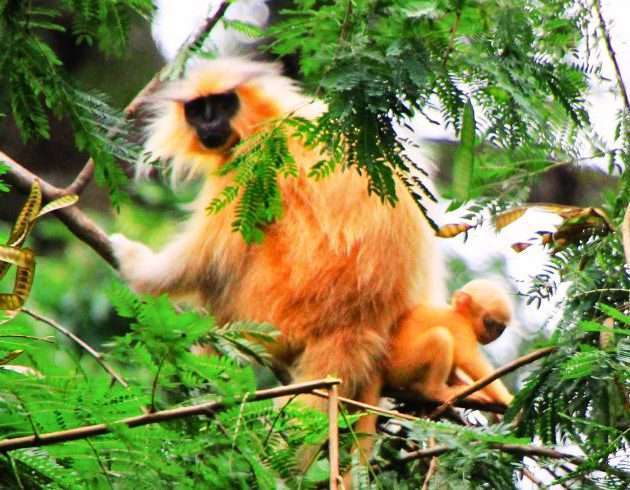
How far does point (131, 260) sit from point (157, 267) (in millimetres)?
137

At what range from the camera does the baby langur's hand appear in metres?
5.02

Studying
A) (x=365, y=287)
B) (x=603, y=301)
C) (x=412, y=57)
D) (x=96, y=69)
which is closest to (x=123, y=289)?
(x=412, y=57)

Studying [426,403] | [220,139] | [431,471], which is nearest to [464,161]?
[431,471]

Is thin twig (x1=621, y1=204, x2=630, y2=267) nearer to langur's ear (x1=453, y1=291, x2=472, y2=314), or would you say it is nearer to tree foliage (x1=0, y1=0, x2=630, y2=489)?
tree foliage (x1=0, y1=0, x2=630, y2=489)

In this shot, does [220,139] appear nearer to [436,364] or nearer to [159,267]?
[159,267]

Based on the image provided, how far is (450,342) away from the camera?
4.44 metres

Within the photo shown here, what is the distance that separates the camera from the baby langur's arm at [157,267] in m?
5.07

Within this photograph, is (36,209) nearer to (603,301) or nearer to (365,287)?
(603,301)

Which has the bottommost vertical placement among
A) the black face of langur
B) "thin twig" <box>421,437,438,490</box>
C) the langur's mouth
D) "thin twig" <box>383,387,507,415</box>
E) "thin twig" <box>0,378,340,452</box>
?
→ "thin twig" <box>383,387,507,415</box>

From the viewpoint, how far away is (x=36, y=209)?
2.27m

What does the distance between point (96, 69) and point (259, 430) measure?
650 cm

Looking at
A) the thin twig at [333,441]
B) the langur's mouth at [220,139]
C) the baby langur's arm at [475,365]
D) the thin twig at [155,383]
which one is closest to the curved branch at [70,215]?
the langur's mouth at [220,139]

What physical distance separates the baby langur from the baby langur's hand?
1.26 meters

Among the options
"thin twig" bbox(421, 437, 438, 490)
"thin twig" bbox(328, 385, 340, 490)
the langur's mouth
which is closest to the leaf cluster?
"thin twig" bbox(421, 437, 438, 490)
